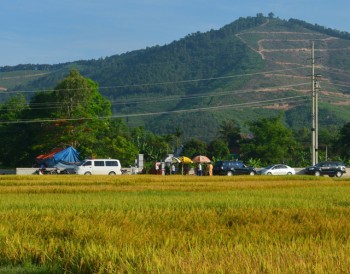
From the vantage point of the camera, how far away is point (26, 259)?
905 cm

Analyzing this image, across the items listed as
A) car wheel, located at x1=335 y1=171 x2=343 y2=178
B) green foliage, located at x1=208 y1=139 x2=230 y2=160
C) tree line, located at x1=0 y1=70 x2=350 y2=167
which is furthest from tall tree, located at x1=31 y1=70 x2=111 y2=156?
green foliage, located at x1=208 y1=139 x2=230 y2=160

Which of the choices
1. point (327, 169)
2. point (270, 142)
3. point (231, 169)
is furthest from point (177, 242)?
point (270, 142)

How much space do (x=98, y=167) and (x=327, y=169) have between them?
20.9 m

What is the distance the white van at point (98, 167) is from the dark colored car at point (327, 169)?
17417 millimetres

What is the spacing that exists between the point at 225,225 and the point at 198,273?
607cm

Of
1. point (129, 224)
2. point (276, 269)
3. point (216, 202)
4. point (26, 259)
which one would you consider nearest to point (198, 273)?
point (276, 269)

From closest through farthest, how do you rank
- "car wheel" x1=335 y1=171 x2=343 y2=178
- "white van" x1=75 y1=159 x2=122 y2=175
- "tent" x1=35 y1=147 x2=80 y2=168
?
"white van" x1=75 y1=159 x2=122 y2=175 → "car wheel" x1=335 y1=171 x2=343 y2=178 → "tent" x1=35 y1=147 x2=80 y2=168

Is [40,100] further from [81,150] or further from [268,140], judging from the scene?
[268,140]

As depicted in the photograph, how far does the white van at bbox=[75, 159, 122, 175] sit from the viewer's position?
2286 inches

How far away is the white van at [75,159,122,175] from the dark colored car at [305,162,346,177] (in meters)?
17.4

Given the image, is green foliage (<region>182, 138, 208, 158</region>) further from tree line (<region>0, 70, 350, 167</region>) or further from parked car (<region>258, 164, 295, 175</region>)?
parked car (<region>258, 164, 295, 175</region>)

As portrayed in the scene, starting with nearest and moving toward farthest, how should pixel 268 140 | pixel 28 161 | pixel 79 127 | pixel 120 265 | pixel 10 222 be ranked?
pixel 120 265 → pixel 10 222 → pixel 79 127 → pixel 28 161 → pixel 268 140

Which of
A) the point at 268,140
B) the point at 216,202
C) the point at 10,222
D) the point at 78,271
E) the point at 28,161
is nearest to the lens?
the point at 78,271

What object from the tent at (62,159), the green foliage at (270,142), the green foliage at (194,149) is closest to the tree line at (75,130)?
the green foliage at (270,142)
